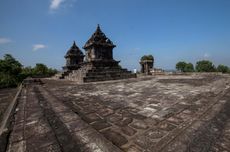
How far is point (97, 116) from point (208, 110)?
269cm

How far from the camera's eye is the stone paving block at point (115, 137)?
1.87 metres

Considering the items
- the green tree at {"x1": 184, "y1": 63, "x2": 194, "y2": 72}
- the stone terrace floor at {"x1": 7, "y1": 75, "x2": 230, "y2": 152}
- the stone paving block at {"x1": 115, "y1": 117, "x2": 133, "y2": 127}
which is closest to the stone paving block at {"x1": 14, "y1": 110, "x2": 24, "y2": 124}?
the stone terrace floor at {"x1": 7, "y1": 75, "x2": 230, "y2": 152}

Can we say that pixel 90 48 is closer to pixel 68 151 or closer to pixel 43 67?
pixel 68 151

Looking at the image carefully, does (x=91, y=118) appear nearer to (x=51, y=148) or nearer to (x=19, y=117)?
(x=51, y=148)

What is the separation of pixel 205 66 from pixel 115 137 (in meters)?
59.7

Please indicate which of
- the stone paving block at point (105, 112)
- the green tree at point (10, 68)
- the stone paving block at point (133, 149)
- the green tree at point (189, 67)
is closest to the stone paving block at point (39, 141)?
the stone paving block at point (133, 149)

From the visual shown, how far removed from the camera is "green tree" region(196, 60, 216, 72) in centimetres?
4888

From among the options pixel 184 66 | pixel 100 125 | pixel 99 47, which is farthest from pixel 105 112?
pixel 184 66

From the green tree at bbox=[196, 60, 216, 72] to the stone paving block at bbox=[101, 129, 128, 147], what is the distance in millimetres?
58501

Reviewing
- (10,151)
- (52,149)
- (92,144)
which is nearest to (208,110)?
(92,144)

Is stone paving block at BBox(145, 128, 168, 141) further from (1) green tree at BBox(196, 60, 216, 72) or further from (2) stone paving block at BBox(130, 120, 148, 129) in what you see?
(1) green tree at BBox(196, 60, 216, 72)

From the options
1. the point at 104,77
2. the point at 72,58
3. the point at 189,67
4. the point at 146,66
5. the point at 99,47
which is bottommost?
the point at 104,77

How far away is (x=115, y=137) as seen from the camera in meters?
2.02

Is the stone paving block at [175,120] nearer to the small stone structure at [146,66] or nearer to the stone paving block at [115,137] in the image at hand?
the stone paving block at [115,137]
